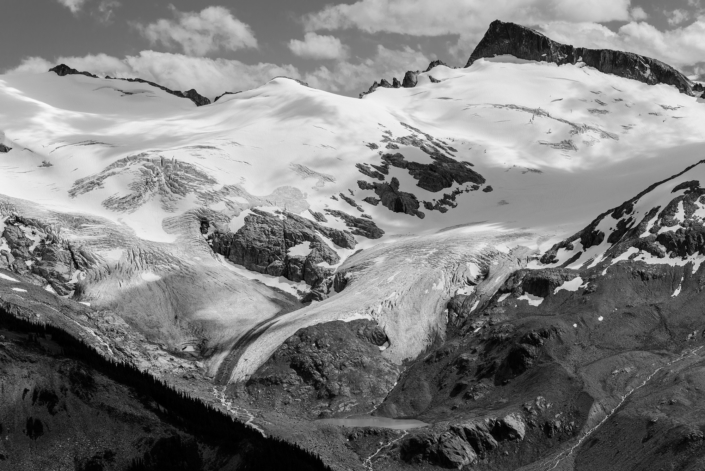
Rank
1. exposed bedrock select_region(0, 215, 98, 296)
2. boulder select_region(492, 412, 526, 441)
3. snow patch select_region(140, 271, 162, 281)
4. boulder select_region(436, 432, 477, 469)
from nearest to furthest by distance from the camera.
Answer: boulder select_region(436, 432, 477, 469), boulder select_region(492, 412, 526, 441), exposed bedrock select_region(0, 215, 98, 296), snow patch select_region(140, 271, 162, 281)

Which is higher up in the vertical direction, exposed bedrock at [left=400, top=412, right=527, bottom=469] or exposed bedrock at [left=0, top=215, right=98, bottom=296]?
exposed bedrock at [left=400, top=412, right=527, bottom=469]

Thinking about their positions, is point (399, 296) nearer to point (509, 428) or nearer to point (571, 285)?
point (571, 285)

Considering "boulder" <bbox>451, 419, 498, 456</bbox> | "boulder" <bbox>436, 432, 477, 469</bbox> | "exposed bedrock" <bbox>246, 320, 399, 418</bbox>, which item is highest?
"boulder" <bbox>451, 419, 498, 456</bbox>

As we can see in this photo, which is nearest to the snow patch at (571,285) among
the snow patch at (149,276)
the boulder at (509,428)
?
the boulder at (509,428)

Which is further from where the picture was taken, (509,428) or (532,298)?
(532,298)

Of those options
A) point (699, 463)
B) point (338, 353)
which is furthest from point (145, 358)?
point (699, 463)

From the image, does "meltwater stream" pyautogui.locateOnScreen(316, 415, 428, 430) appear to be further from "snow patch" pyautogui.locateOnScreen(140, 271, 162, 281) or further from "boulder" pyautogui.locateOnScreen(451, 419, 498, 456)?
"snow patch" pyautogui.locateOnScreen(140, 271, 162, 281)

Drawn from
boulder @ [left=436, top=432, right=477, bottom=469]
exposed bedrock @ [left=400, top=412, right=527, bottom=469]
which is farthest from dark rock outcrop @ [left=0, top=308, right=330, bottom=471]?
boulder @ [left=436, top=432, right=477, bottom=469]

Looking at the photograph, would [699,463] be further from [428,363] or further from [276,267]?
[276,267]

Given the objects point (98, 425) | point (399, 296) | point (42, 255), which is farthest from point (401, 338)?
point (42, 255)
